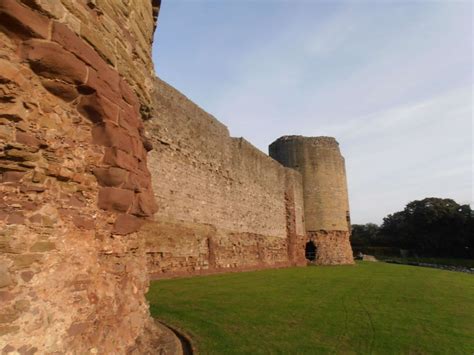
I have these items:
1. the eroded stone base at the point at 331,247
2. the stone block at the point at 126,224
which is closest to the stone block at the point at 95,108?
the stone block at the point at 126,224

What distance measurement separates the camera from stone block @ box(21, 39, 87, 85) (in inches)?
93.6

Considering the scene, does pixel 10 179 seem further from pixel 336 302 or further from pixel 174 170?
pixel 174 170

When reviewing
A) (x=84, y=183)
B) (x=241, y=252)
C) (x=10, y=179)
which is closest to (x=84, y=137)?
(x=84, y=183)

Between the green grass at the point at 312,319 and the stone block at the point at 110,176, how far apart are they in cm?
274

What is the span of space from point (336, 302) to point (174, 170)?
668 centimetres

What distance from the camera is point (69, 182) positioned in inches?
104

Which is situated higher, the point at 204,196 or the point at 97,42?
the point at 204,196

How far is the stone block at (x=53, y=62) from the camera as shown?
7.80ft

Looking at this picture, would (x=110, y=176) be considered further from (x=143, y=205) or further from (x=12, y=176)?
(x=12, y=176)

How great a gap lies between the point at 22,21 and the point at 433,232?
168 feet

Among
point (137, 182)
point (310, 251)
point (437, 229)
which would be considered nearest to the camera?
point (137, 182)

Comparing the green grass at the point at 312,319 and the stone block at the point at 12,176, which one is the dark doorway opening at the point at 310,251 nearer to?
the green grass at the point at 312,319

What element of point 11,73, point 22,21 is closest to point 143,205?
point 11,73

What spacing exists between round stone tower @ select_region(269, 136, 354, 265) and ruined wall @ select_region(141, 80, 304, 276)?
4.69 metres
